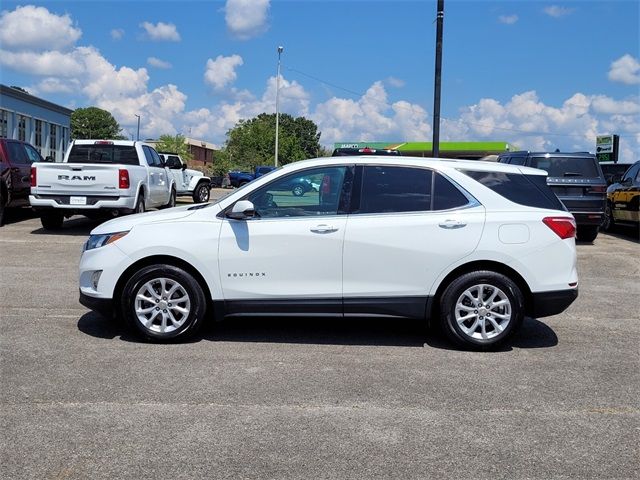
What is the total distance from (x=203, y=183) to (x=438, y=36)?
1201 cm

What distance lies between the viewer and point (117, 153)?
1444 cm

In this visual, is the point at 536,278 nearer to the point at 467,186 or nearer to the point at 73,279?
the point at 467,186

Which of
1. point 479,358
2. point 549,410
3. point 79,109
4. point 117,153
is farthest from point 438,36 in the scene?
point 79,109

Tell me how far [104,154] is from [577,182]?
9958 mm

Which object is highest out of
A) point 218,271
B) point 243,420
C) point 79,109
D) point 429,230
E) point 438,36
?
point 79,109

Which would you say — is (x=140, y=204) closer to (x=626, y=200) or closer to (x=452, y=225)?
(x=452, y=225)

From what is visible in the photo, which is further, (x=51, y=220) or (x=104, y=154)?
(x=104, y=154)

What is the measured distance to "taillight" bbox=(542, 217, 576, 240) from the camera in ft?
19.0

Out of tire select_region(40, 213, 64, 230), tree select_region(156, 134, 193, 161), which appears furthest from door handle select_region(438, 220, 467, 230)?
tree select_region(156, 134, 193, 161)

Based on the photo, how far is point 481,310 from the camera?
18.9ft

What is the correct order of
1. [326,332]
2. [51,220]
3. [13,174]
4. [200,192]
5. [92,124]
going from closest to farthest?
[326,332], [51,220], [13,174], [200,192], [92,124]

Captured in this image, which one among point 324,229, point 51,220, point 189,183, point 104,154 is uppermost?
point 104,154

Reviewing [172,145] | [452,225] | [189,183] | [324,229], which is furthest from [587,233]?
[172,145]

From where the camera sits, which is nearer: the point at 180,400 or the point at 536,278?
the point at 180,400
